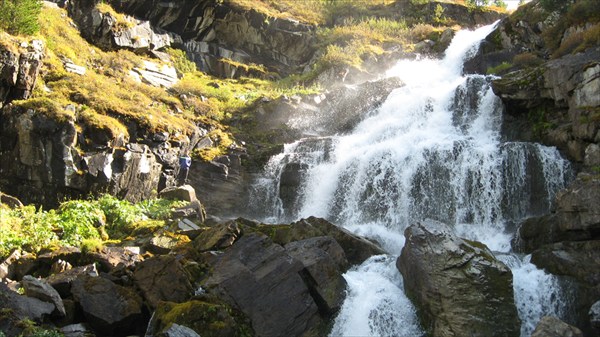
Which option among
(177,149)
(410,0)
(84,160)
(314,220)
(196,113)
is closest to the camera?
(314,220)

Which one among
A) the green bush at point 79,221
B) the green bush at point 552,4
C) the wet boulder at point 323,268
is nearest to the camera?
the wet boulder at point 323,268

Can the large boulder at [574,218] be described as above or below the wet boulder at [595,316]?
above

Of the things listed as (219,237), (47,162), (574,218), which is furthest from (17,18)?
(574,218)

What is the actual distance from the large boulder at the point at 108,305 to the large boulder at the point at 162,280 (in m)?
0.29

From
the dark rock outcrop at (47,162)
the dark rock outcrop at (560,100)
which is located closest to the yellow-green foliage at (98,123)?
the dark rock outcrop at (47,162)

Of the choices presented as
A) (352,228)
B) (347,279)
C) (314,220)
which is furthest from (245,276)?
(352,228)

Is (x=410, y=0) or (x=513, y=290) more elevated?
(x=410, y=0)

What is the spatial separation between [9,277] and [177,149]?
9.05 metres

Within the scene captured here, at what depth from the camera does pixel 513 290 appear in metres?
9.73

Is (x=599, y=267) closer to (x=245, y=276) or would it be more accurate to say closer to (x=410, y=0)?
(x=245, y=276)

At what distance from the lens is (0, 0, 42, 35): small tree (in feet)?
56.8

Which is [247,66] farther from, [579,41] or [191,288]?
[191,288]

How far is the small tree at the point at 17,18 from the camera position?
56.8 ft

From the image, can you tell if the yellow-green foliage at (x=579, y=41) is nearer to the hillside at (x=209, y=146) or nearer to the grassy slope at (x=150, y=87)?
the hillside at (x=209, y=146)
